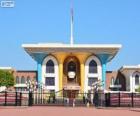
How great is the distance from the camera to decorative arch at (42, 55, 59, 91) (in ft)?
277

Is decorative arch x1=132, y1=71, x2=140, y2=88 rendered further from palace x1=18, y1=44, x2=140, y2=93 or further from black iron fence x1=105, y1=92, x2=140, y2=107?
black iron fence x1=105, y1=92, x2=140, y2=107

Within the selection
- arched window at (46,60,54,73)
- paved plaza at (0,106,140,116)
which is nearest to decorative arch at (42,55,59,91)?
arched window at (46,60,54,73)

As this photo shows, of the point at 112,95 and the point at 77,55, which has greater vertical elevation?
the point at 77,55

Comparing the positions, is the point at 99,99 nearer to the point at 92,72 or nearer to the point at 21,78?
the point at 92,72

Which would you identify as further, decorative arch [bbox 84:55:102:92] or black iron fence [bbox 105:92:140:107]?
decorative arch [bbox 84:55:102:92]

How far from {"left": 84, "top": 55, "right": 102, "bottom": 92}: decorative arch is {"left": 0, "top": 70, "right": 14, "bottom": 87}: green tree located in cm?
1702

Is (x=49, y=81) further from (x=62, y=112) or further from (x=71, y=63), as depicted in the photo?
(x=62, y=112)

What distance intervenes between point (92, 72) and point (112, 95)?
150 feet

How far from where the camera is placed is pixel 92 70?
8556cm

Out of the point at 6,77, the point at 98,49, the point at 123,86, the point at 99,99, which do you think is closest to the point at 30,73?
the point at 6,77

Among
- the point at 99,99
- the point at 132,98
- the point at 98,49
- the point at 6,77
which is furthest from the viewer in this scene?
the point at 6,77

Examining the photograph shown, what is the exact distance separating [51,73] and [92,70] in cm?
704

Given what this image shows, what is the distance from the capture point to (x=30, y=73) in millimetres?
105562

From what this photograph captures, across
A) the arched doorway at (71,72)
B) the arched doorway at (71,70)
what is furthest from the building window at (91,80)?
the arched doorway at (71,70)
